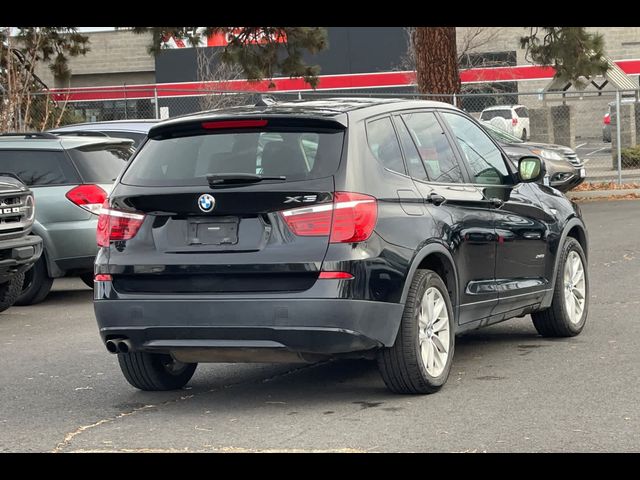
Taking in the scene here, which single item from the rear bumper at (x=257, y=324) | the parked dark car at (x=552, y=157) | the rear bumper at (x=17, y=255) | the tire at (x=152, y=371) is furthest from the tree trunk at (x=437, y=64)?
the rear bumper at (x=257, y=324)

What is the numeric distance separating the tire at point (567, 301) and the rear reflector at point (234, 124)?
9.82ft

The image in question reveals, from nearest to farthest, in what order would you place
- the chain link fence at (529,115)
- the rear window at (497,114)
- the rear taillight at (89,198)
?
the rear taillight at (89,198), the chain link fence at (529,115), the rear window at (497,114)

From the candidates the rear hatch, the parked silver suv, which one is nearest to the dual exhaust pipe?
the rear hatch

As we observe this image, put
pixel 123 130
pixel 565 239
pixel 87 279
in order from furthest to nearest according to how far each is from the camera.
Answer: pixel 123 130 → pixel 87 279 → pixel 565 239

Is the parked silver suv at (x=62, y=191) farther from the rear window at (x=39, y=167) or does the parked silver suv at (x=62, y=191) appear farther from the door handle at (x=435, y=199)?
the door handle at (x=435, y=199)

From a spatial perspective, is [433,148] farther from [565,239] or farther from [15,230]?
[15,230]

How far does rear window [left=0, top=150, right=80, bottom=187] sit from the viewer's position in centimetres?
1259

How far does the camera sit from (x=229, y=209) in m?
6.80

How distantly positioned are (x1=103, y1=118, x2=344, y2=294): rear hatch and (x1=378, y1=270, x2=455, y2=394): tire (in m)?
0.68

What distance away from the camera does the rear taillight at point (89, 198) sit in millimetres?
12406

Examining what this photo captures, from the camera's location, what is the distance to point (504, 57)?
50.8 m

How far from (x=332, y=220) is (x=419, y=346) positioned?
974 millimetres

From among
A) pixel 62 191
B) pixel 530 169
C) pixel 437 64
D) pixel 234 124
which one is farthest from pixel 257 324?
pixel 437 64

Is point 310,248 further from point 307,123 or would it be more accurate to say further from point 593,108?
point 593,108
